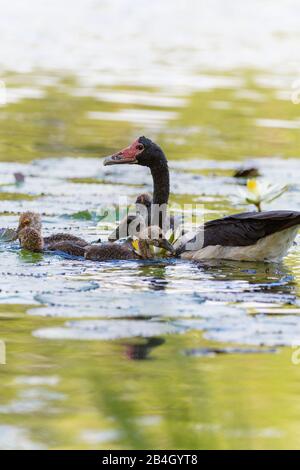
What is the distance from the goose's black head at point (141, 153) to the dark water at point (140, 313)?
2.62 feet

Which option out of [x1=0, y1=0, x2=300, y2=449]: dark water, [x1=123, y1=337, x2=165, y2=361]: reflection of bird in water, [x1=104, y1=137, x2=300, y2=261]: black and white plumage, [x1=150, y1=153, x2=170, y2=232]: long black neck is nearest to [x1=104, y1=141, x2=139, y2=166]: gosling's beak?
[x1=150, y1=153, x2=170, y2=232]: long black neck

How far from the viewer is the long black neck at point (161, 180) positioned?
10.8 m

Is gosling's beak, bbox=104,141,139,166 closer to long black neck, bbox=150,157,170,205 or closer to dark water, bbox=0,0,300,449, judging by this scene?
long black neck, bbox=150,157,170,205

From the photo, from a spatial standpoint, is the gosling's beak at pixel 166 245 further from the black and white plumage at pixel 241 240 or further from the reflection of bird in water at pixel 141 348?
the reflection of bird in water at pixel 141 348

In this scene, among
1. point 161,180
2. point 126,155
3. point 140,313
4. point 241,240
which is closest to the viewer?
point 140,313

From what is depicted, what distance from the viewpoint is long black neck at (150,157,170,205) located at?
1083cm

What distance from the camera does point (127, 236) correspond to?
10648mm

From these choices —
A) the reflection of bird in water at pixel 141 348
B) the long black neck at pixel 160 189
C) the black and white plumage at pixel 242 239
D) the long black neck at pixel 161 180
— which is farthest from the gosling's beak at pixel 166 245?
the reflection of bird in water at pixel 141 348

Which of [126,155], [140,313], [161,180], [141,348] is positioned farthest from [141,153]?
[141,348]

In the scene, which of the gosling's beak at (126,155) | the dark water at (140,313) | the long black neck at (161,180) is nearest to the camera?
the dark water at (140,313)

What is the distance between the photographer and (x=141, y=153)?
35.3 ft

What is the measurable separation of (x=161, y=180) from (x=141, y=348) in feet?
14.5

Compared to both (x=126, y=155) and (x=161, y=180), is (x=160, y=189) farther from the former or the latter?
(x=126, y=155)

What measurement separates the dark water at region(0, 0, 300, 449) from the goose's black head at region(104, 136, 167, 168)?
0.80 meters
